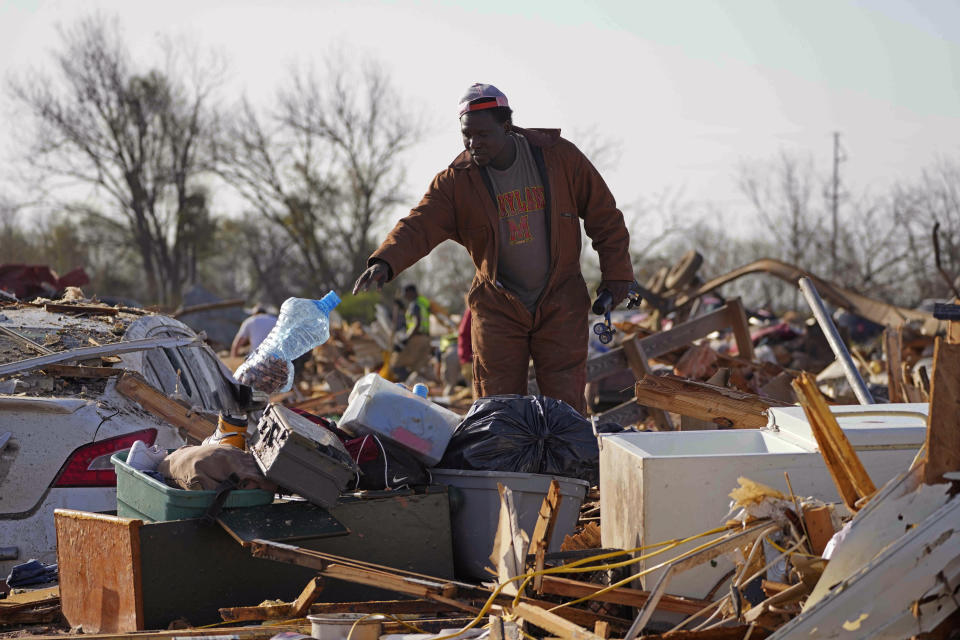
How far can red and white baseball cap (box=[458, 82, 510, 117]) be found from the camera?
18.9ft

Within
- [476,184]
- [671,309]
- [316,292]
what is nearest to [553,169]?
[476,184]

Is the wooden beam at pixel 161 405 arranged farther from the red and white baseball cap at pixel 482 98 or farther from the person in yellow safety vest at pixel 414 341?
the person in yellow safety vest at pixel 414 341

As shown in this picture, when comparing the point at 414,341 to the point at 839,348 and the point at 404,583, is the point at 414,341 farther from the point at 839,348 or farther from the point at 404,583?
the point at 404,583

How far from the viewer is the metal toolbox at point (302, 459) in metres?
3.95

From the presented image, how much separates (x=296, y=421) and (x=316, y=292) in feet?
126

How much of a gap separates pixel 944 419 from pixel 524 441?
217 centimetres

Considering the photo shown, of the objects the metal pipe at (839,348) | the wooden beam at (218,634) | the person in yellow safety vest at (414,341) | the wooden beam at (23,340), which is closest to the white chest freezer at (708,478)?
the wooden beam at (218,634)

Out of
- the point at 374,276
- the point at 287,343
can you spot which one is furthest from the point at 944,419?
the point at 287,343

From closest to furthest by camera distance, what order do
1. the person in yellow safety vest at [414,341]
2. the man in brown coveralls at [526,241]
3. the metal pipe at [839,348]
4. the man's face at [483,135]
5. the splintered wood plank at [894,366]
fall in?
the metal pipe at [839,348] < the man's face at [483,135] < the man in brown coveralls at [526,241] < the splintered wood plank at [894,366] < the person in yellow safety vest at [414,341]

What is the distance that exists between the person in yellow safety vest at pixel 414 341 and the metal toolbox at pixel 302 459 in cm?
1478

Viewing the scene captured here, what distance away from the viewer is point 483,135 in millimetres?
5789

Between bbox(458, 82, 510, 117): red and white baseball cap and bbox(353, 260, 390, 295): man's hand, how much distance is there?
954 millimetres

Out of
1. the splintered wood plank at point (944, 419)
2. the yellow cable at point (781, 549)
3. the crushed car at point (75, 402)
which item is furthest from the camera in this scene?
the crushed car at point (75, 402)

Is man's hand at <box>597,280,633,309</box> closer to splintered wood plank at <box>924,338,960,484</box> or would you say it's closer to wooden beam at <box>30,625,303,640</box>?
wooden beam at <box>30,625,303,640</box>
